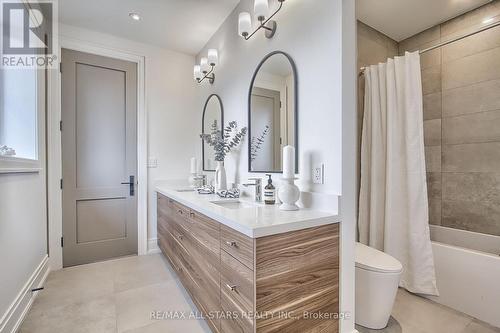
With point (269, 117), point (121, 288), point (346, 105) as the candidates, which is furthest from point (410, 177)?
point (121, 288)

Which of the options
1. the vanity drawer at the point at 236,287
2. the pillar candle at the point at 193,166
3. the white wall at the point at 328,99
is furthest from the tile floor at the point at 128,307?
the pillar candle at the point at 193,166

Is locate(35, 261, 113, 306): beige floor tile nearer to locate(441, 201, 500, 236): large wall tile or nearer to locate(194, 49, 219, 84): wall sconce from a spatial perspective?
locate(194, 49, 219, 84): wall sconce

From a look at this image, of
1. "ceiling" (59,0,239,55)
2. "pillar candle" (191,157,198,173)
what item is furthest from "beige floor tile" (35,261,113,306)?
"ceiling" (59,0,239,55)

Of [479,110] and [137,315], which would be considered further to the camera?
[479,110]

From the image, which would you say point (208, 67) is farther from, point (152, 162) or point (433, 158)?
point (433, 158)

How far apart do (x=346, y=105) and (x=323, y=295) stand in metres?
1.05

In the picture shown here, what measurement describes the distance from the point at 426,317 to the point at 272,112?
1884 mm

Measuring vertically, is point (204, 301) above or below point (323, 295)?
below

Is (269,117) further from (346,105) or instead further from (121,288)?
(121,288)

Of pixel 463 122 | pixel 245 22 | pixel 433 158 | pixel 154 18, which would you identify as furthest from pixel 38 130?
pixel 463 122

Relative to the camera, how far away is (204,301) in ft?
4.98

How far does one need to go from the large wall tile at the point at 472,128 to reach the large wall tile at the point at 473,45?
0.60 m

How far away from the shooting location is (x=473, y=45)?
2170 mm

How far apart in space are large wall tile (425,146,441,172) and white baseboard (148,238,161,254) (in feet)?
10.9
